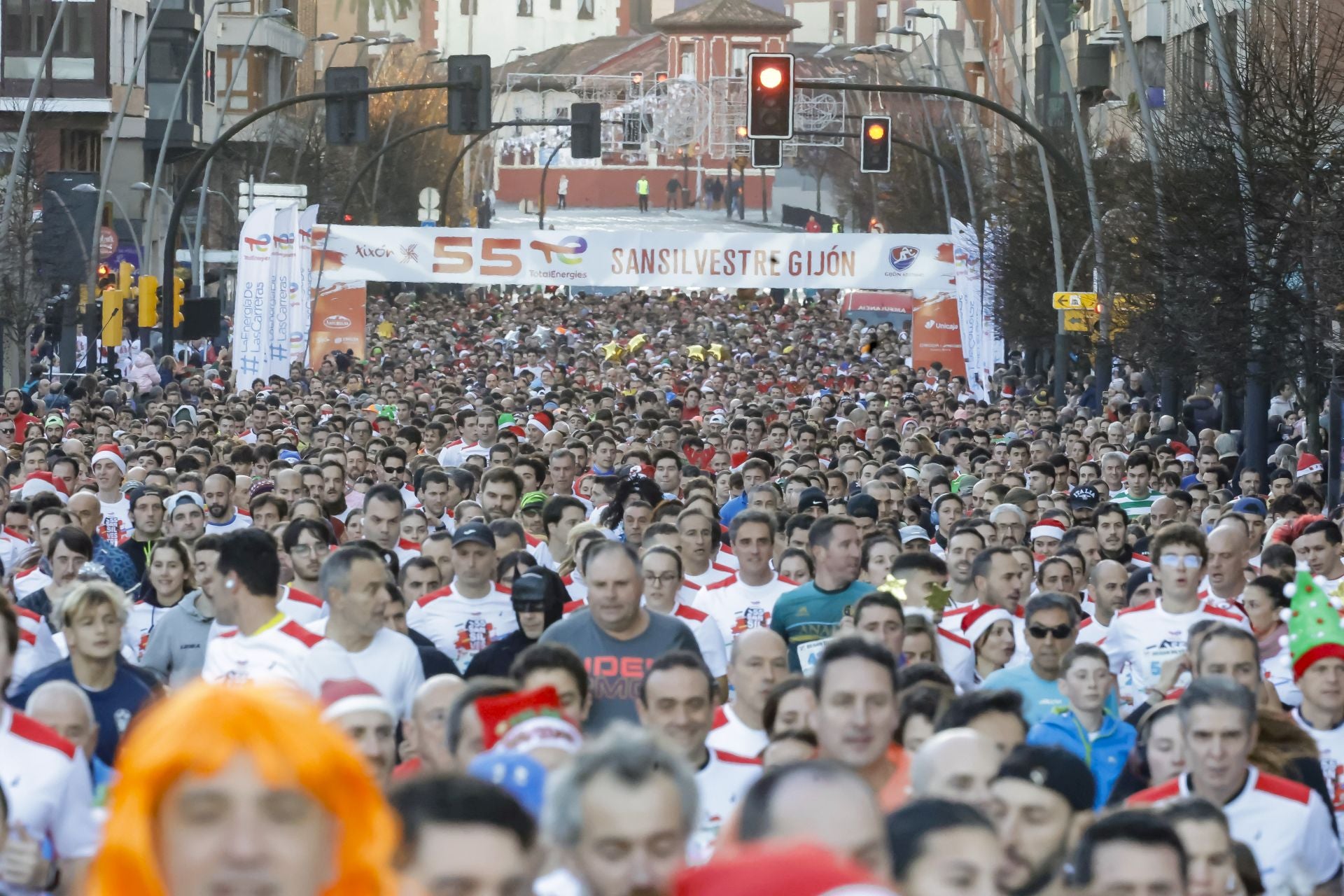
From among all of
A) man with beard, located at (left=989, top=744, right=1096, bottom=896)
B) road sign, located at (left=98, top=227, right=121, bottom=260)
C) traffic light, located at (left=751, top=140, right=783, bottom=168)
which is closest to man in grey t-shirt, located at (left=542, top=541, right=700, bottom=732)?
man with beard, located at (left=989, top=744, right=1096, bottom=896)

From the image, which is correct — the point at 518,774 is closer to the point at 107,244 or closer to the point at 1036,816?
the point at 1036,816

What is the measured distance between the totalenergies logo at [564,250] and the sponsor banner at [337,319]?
114 inches

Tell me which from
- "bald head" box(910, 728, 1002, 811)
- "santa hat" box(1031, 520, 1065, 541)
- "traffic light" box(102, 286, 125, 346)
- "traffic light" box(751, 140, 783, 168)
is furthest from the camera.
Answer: "traffic light" box(102, 286, 125, 346)

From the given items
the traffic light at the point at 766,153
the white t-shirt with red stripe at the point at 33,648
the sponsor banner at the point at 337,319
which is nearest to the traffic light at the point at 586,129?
the sponsor banner at the point at 337,319

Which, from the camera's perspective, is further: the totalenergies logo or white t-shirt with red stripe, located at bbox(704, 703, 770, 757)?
the totalenergies logo

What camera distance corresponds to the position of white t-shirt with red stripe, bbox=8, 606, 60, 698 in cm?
916

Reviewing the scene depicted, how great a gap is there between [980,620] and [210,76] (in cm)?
7539

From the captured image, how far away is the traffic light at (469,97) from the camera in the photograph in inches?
1149

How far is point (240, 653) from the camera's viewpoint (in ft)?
28.2

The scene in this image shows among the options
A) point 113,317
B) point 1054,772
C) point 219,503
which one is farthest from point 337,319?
point 1054,772

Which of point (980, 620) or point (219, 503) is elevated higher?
point (219, 503)

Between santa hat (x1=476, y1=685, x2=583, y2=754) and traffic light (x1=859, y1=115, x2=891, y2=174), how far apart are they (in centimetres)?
2771

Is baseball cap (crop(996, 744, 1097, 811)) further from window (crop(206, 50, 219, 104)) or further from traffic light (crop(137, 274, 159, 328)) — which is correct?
window (crop(206, 50, 219, 104))

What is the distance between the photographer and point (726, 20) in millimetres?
146875
